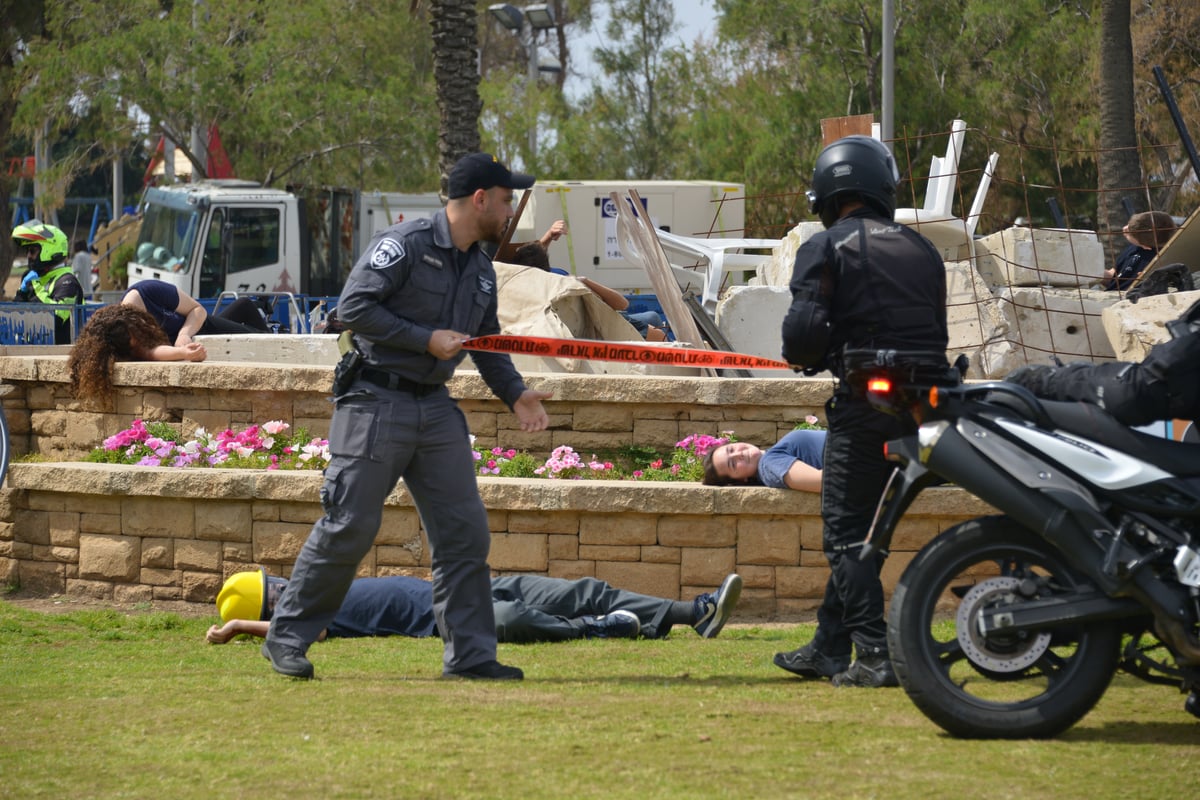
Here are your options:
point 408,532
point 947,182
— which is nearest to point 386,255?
point 408,532

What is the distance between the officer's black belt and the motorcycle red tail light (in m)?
1.73

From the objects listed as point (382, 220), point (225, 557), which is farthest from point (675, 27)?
point (225, 557)

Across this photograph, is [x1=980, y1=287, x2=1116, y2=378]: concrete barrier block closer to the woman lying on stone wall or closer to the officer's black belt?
the woman lying on stone wall

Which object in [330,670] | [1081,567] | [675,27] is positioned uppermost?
[675,27]

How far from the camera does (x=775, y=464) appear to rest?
22.5 feet

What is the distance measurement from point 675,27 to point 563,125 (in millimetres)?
4516

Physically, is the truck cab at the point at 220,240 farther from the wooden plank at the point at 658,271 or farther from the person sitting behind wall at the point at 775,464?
the person sitting behind wall at the point at 775,464

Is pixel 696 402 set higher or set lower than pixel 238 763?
higher

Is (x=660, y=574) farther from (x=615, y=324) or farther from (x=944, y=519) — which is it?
(x=615, y=324)

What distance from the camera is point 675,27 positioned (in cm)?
3719

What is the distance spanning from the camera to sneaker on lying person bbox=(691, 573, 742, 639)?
21.5 ft

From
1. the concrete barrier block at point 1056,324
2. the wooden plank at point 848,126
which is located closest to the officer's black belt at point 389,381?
the concrete barrier block at point 1056,324

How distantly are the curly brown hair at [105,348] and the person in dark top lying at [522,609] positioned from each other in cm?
266

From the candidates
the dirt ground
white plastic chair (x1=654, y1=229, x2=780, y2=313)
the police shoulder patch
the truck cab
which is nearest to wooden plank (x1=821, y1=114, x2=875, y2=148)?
white plastic chair (x1=654, y1=229, x2=780, y2=313)
